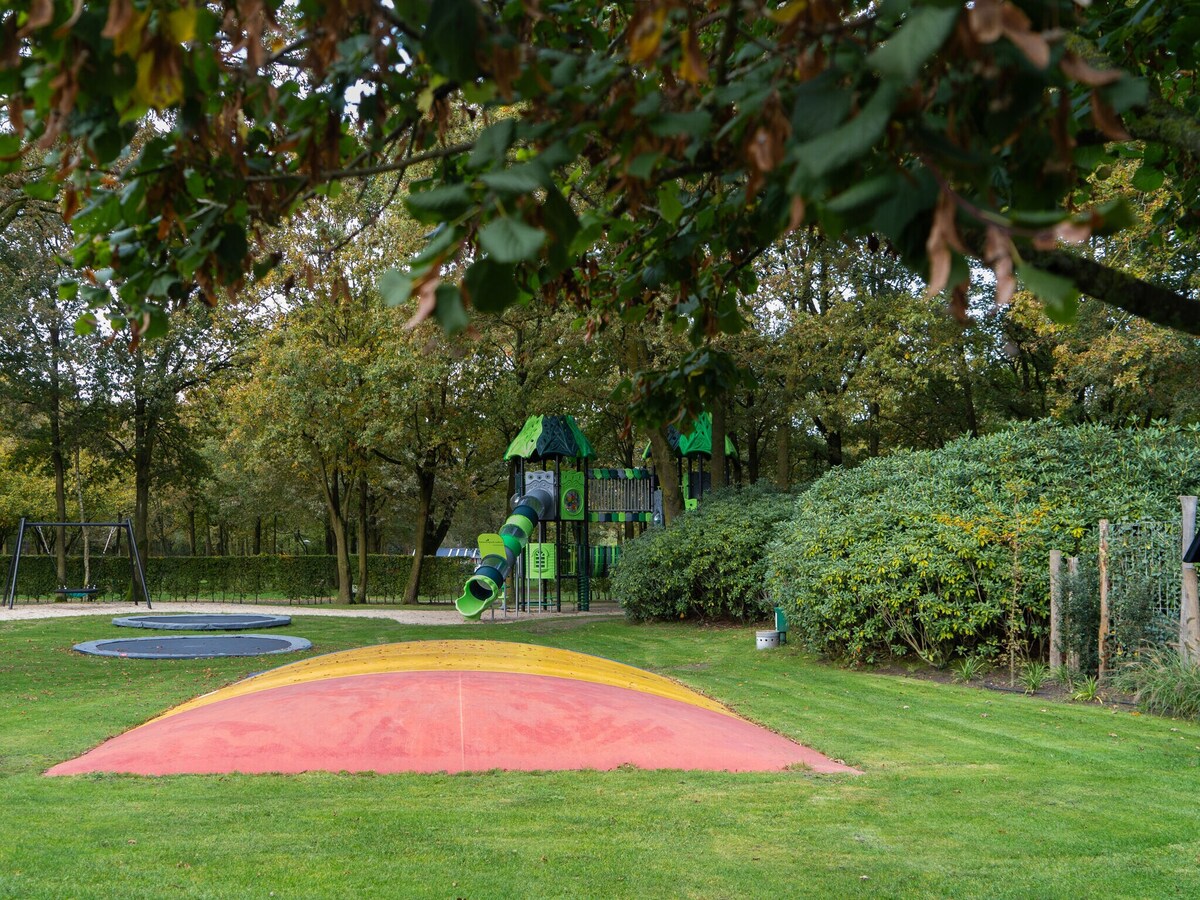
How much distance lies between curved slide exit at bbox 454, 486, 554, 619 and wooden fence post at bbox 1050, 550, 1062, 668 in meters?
13.0

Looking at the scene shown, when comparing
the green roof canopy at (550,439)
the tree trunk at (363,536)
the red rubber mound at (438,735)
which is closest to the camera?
the red rubber mound at (438,735)

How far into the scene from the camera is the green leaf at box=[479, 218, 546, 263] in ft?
5.08

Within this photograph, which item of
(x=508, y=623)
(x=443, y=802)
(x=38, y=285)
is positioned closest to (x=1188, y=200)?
(x=443, y=802)

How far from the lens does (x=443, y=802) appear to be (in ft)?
20.9

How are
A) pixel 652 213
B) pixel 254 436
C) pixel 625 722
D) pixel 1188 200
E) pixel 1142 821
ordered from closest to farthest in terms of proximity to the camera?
pixel 652 213 < pixel 1188 200 < pixel 1142 821 < pixel 625 722 < pixel 254 436

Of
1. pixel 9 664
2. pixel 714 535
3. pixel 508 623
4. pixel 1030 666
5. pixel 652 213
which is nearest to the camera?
pixel 652 213

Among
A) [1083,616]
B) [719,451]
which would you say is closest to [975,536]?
[1083,616]

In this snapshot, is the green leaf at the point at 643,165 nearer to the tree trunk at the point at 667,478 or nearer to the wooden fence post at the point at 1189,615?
the wooden fence post at the point at 1189,615

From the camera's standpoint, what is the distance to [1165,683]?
9469mm

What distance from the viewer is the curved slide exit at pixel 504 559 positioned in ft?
72.1

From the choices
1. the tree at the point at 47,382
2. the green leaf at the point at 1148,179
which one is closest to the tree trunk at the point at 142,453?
the tree at the point at 47,382

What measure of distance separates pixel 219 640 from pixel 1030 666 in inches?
528

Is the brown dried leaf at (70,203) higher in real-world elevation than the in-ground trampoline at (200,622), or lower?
higher

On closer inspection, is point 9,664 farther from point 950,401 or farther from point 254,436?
point 950,401
